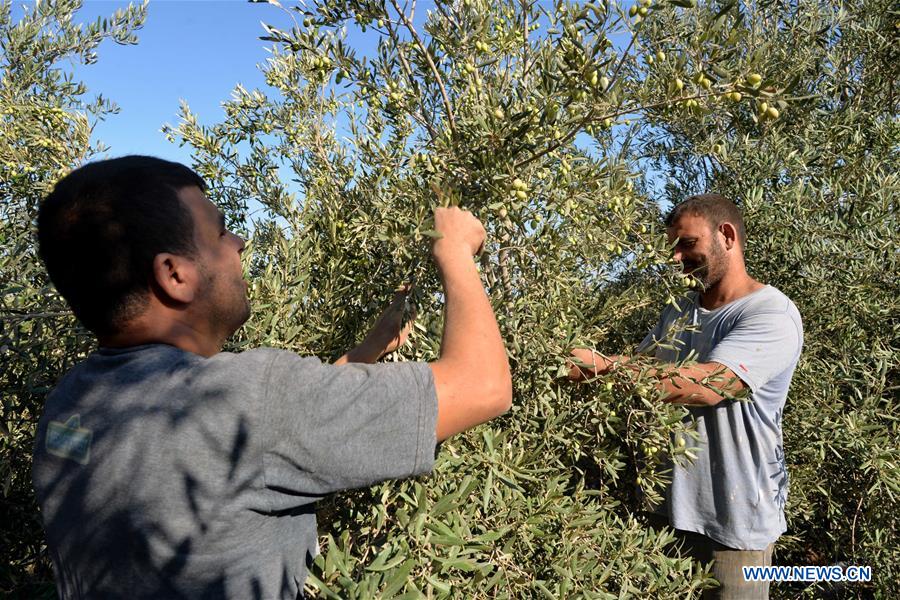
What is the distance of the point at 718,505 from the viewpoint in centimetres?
305

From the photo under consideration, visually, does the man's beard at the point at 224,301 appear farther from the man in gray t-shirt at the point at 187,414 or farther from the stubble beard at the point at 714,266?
the stubble beard at the point at 714,266

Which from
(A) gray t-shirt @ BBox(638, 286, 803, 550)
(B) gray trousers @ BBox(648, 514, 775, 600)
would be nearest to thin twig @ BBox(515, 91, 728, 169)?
(A) gray t-shirt @ BBox(638, 286, 803, 550)

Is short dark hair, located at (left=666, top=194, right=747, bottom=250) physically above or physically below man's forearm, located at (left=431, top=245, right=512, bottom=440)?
above

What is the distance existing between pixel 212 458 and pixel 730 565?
2.68 metres

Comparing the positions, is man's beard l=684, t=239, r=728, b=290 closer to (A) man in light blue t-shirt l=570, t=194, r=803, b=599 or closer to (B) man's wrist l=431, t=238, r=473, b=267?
(A) man in light blue t-shirt l=570, t=194, r=803, b=599

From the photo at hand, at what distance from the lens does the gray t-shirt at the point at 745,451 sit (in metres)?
2.98

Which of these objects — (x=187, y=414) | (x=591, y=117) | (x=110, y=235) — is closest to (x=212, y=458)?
(x=187, y=414)

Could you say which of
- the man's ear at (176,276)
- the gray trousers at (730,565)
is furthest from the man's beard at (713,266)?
the man's ear at (176,276)

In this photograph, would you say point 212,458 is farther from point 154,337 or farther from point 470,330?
point 470,330

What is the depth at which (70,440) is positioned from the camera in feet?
4.41

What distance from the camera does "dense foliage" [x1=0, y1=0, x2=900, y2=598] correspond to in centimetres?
197

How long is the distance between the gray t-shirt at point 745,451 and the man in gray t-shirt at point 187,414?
193cm

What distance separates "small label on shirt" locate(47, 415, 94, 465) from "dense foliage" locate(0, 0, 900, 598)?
2.03 ft

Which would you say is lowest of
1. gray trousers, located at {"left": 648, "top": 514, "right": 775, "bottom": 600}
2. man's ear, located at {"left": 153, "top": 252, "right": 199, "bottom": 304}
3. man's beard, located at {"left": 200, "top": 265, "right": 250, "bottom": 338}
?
gray trousers, located at {"left": 648, "top": 514, "right": 775, "bottom": 600}
